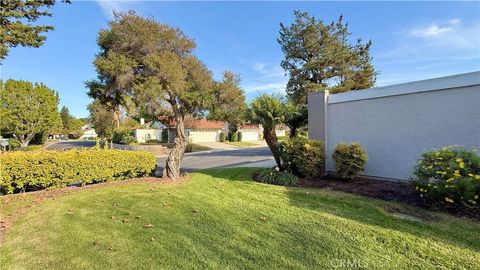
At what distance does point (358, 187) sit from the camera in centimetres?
660

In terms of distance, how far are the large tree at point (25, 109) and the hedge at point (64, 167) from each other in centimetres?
2314

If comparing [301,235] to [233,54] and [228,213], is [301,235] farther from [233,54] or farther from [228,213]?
[233,54]

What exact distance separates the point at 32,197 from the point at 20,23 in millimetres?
7837

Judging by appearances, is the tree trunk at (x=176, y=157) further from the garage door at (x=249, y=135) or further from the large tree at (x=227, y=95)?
the garage door at (x=249, y=135)

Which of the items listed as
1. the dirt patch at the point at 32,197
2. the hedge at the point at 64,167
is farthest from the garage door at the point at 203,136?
the dirt patch at the point at 32,197

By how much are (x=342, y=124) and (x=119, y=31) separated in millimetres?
7829

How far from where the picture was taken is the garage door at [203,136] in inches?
1396

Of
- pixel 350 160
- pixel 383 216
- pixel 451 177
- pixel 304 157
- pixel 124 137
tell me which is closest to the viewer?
pixel 383 216

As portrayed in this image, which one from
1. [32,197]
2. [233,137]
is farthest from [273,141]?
[233,137]

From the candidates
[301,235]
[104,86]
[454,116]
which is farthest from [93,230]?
[454,116]

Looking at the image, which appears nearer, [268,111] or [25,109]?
[268,111]

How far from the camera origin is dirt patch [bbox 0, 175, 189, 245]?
185 inches

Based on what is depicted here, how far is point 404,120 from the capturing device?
6723 mm

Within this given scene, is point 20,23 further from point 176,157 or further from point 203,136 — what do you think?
point 203,136
